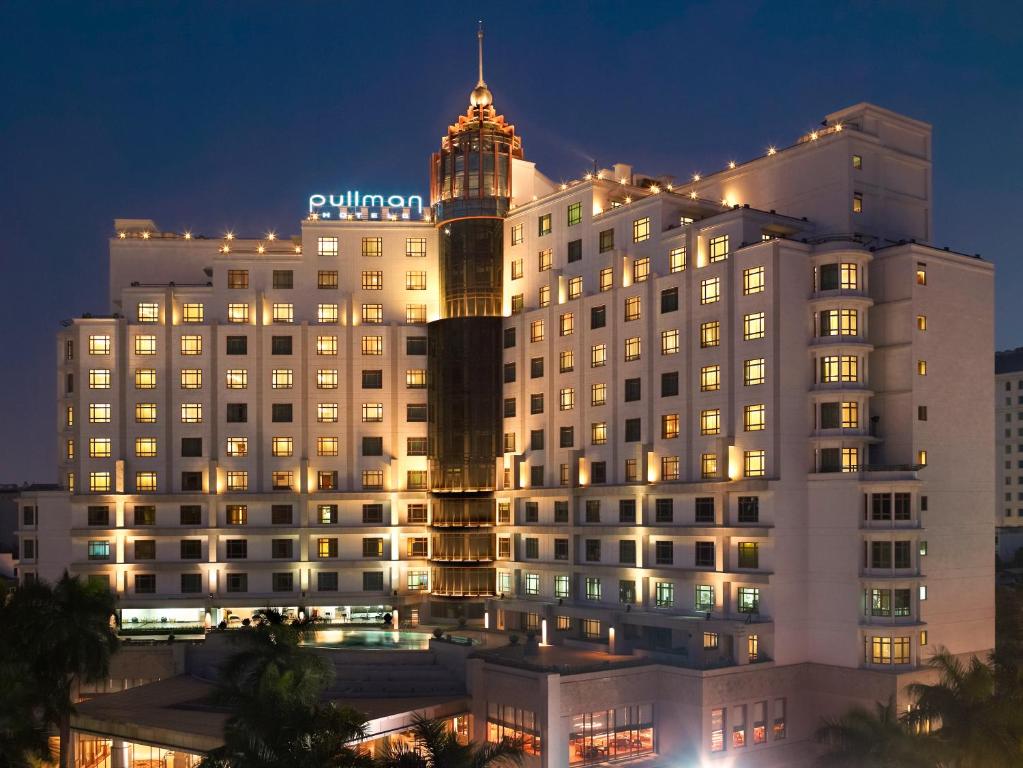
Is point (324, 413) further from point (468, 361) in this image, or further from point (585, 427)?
point (585, 427)

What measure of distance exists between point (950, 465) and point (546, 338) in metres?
36.0

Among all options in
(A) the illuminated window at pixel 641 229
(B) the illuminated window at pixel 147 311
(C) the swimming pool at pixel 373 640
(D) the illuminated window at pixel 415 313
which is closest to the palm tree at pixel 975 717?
(C) the swimming pool at pixel 373 640

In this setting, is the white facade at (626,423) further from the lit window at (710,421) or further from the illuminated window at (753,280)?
the lit window at (710,421)

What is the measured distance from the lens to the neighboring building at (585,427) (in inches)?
2911

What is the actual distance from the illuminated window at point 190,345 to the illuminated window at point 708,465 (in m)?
50.6

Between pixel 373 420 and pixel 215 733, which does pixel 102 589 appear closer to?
pixel 215 733

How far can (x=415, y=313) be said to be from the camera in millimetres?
104250

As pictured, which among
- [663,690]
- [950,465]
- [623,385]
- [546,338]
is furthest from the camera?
[546,338]

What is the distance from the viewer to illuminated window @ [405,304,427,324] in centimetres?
10412

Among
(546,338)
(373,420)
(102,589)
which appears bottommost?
(102,589)

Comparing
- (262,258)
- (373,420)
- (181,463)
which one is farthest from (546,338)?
(181,463)

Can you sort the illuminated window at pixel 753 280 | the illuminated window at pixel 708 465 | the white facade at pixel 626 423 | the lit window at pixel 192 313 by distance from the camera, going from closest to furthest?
the white facade at pixel 626 423, the illuminated window at pixel 753 280, the illuminated window at pixel 708 465, the lit window at pixel 192 313

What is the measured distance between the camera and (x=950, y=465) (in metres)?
77.5

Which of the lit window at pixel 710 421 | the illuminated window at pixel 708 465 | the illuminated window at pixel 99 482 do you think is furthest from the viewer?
the illuminated window at pixel 99 482
